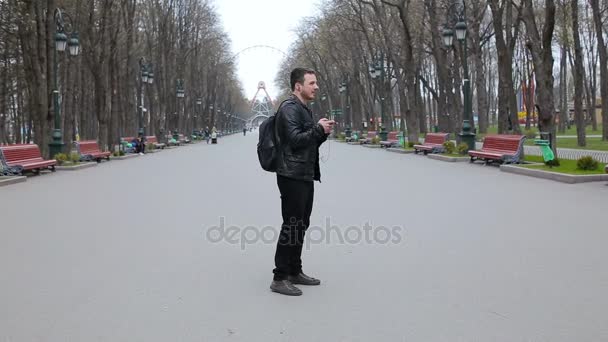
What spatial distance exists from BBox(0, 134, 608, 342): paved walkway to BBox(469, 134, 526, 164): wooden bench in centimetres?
667

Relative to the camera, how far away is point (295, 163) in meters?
5.23

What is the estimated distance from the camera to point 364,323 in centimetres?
453

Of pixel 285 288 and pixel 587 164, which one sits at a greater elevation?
pixel 587 164

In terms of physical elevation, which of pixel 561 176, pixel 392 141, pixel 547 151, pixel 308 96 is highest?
pixel 308 96

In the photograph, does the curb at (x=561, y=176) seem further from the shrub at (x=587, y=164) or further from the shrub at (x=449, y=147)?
the shrub at (x=449, y=147)

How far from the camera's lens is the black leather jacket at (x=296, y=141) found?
514 cm

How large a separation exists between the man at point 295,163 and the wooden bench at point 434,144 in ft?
71.4

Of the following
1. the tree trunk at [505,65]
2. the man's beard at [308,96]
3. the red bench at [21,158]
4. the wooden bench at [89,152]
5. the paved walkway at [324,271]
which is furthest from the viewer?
the wooden bench at [89,152]

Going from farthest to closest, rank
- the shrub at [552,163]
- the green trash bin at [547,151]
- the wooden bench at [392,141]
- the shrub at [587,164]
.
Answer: the wooden bench at [392,141] → the shrub at [552,163] → the green trash bin at [547,151] → the shrub at [587,164]

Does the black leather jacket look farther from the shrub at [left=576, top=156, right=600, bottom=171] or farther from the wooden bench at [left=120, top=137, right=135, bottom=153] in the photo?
the wooden bench at [left=120, top=137, right=135, bottom=153]

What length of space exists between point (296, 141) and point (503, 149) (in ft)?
51.6

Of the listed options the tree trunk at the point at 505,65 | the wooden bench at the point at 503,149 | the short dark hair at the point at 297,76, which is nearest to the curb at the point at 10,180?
the short dark hair at the point at 297,76

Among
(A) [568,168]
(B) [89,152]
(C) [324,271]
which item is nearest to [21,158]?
(B) [89,152]

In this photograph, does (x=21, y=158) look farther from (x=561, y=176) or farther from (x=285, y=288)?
(x=285, y=288)
